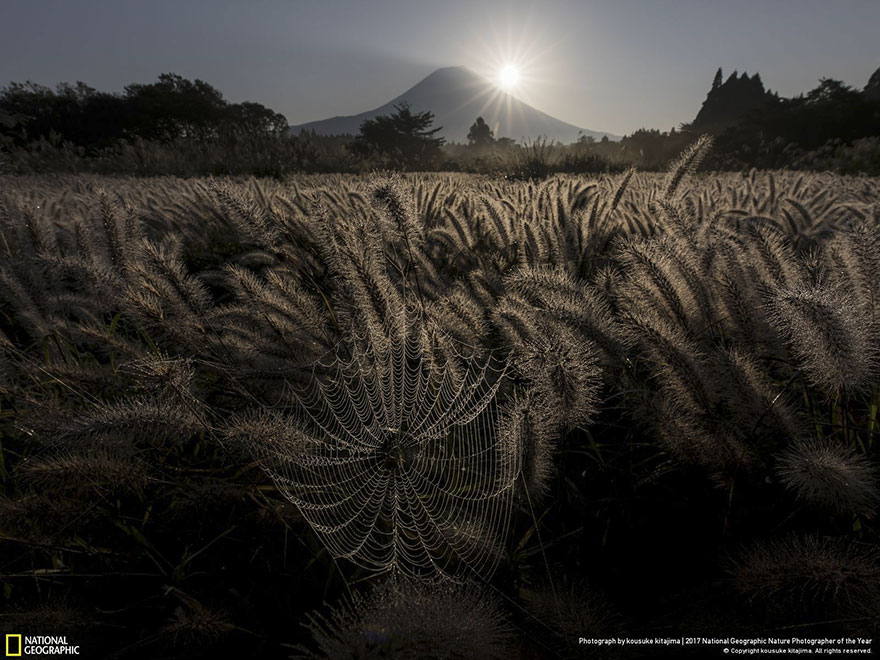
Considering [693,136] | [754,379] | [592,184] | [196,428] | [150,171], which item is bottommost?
[196,428]

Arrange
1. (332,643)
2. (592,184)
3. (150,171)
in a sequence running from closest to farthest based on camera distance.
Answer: (332,643), (592,184), (150,171)

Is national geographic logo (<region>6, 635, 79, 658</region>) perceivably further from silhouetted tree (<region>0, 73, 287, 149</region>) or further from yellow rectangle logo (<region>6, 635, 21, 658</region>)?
silhouetted tree (<region>0, 73, 287, 149</region>)

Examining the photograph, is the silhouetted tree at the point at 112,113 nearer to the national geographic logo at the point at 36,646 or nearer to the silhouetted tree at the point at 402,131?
the silhouetted tree at the point at 402,131

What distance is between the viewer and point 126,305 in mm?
1439

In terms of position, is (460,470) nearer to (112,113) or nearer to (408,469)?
(408,469)

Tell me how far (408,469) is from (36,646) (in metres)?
1.22

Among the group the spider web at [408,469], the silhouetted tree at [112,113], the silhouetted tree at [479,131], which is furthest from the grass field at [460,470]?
the silhouetted tree at [479,131]

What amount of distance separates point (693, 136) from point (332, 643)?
3053 cm

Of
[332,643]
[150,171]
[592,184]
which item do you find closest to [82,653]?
[332,643]

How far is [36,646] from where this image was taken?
0.98 metres

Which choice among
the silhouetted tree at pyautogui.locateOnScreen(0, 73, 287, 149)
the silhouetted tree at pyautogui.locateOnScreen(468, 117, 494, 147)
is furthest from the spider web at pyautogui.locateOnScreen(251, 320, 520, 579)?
the silhouetted tree at pyautogui.locateOnScreen(468, 117, 494, 147)

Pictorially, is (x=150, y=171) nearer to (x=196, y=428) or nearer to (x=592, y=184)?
(x=592, y=184)

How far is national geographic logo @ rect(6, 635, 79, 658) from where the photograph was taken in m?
0.96

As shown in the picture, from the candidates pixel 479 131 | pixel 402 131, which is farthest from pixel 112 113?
pixel 479 131
